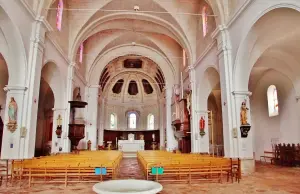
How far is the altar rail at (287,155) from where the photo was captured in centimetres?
1192

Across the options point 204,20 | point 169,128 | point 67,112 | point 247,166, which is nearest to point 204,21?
point 204,20

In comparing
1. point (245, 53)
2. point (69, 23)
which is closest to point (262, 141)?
point (245, 53)

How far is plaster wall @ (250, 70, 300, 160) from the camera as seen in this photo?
1280cm

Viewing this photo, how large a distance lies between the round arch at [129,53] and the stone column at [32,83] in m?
10.8

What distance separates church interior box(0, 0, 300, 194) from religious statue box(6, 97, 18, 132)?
0.03 metres

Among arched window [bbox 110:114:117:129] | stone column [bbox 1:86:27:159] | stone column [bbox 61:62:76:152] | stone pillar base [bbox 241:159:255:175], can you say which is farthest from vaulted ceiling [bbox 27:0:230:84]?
arched window [bbox 110:114:117:129]

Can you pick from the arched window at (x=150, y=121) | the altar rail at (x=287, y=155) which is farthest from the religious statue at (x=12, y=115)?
the arched window at (x=150, y=121)

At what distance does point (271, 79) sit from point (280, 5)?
9.01 meters

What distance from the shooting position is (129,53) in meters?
20.8

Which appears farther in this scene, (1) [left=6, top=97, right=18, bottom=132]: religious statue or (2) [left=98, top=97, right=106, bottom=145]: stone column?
(2) [left=98, top=97, right=106, bottom=145]: stone column

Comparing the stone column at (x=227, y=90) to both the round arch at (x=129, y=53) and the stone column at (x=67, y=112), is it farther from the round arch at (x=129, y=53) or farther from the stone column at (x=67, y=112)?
the round arch at (x=129, y=53)

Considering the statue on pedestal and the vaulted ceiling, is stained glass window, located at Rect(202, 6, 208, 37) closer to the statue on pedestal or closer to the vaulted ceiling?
the vaulted ceiling

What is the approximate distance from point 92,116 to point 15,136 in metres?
11.6

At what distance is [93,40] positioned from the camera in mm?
18500
